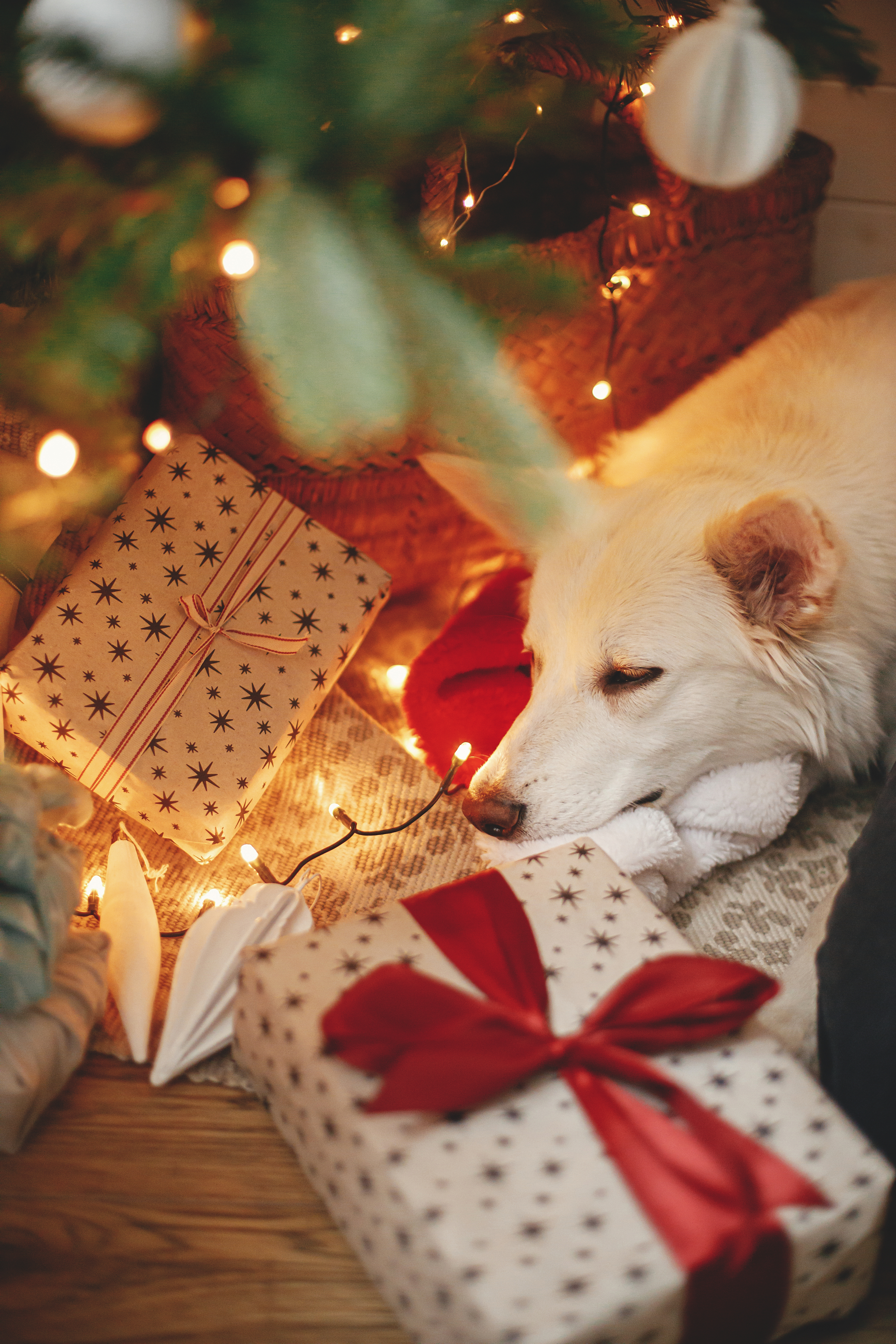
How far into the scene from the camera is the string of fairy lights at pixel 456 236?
778 millimetres

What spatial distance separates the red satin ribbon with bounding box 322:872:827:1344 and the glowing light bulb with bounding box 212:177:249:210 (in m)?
0.70

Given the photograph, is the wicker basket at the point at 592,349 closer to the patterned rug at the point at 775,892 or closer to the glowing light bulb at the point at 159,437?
the glowing light bulb at the point at 159,437

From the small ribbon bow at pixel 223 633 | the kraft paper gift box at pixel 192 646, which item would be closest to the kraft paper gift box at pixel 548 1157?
the kraft paper gift box at pixel 192 646

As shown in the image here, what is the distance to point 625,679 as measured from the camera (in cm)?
121

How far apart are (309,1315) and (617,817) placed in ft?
2.14

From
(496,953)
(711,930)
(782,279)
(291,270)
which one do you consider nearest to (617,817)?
(711,930)

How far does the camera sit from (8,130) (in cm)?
75

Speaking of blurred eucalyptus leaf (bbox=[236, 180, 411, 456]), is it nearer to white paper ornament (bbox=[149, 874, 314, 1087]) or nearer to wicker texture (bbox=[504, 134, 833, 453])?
white paper ornament (bbox=[149, 874, 314, 1087])

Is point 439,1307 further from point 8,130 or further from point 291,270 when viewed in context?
point 8,130

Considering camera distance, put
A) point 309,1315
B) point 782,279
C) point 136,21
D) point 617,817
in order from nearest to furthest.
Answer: point 136,21 → point 309,1315 → point 617,817 → point 782,279

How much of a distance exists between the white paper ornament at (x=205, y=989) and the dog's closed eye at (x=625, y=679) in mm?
532

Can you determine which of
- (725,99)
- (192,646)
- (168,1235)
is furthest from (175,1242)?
(725,99)

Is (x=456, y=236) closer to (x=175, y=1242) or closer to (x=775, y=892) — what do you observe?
(x=775, y=892)

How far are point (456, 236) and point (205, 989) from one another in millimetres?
1154
